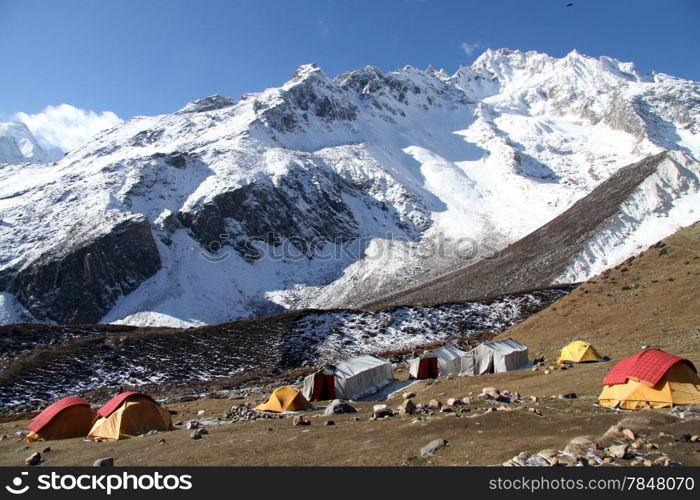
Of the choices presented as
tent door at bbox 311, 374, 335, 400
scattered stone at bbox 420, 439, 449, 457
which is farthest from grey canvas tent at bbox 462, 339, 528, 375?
scattered stone at bbox 420, 439, 449, 457

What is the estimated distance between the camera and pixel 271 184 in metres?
134

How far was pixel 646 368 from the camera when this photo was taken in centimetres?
1709

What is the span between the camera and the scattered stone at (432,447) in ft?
40.3

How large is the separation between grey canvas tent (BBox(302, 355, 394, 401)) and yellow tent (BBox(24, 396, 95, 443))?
37.2 ft

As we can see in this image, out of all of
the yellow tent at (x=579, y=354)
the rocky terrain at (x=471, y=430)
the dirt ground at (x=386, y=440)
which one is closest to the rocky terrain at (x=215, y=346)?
the rocky terrain at (x=471, y=430)

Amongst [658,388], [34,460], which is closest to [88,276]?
[34,460]

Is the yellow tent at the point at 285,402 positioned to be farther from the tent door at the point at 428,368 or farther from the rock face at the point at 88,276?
the rock face at the point at 88,276

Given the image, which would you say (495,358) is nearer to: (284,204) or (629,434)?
(629,434)

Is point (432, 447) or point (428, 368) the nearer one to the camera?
point (432, 447)

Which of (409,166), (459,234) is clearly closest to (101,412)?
(459,234)

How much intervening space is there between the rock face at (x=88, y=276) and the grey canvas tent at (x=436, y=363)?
80.0m

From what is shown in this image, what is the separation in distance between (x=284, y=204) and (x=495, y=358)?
105m

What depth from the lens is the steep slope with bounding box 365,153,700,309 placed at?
7981cm
